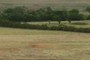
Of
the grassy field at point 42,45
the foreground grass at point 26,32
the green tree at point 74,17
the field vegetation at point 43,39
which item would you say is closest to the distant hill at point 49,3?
the green tree at point 74,17

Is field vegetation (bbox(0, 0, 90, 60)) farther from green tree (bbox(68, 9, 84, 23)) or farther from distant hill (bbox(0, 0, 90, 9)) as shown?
distant hill (bbox(0, 0, 90, 9))

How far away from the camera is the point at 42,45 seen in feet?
106

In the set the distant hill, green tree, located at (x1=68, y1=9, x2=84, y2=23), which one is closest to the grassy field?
green tree, located at (x1=68, y1=9, x2=84, y2=23)

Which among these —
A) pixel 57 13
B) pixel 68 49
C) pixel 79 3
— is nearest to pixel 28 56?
pixel 68 49

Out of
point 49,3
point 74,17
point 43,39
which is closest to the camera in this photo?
point 43,39

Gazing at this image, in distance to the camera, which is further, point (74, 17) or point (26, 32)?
point (74, 17)

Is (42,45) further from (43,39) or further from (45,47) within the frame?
(43,39)

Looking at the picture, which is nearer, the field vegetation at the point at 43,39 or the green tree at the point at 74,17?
the field vegetation at the point at 43,39

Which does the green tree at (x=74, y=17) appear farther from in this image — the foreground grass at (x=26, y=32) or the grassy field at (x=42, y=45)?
the grassy field at (x=42, y=45)

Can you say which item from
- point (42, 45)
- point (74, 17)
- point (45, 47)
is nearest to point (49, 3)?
point (74, 17)

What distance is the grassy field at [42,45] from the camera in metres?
26.6

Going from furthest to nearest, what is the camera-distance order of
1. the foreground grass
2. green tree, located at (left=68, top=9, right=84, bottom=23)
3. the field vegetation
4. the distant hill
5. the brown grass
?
the distant hill < green tree, located at (left=68, top=9, right=84, bottom=23) < the foreground grass < the field vegetation < the brown grass

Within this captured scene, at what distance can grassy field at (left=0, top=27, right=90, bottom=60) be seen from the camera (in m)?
26.6

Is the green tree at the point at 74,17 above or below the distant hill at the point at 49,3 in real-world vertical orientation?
below
